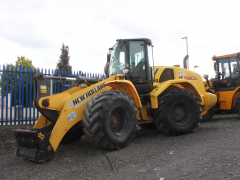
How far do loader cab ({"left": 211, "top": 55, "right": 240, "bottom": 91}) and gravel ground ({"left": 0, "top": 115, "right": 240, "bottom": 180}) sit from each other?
17.1 feet

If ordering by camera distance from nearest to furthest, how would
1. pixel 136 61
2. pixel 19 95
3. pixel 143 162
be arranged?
pixel 143 162
pixel 136 61
pixel 19 95

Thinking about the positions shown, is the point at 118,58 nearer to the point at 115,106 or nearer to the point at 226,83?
the point at 115,106

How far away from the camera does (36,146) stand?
3883 mm

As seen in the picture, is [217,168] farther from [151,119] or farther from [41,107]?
[41,107]

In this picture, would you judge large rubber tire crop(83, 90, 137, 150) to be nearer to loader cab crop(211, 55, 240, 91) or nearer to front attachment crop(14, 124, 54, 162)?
front attachment crop(14, 124, 54, 162)

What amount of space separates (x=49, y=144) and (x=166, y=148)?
2308 mm

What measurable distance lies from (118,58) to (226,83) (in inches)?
243

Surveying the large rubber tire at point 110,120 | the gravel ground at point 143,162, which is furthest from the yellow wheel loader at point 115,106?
the gravel ground at point 143,162

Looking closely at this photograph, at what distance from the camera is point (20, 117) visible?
9047mm

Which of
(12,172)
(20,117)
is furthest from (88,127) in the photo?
(20,117)

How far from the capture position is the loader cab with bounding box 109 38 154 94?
5.78 metres

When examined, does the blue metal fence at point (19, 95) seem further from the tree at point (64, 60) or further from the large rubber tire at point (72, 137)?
the tree at point (64, 60)

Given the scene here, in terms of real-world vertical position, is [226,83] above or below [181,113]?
above

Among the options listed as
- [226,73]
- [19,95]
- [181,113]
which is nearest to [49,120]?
[181,113]
